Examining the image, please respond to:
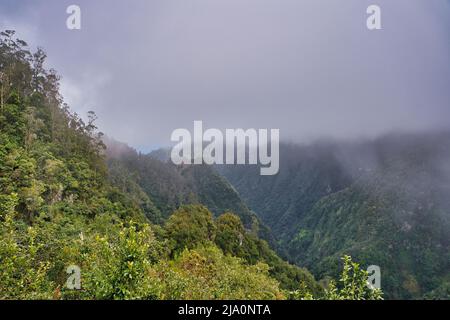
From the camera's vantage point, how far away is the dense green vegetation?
25.1 ft

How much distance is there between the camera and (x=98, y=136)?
170ft

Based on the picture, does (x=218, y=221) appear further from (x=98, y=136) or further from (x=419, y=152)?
(x=419, y=152)

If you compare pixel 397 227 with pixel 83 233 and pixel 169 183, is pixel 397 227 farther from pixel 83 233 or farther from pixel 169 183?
pixel 83 233

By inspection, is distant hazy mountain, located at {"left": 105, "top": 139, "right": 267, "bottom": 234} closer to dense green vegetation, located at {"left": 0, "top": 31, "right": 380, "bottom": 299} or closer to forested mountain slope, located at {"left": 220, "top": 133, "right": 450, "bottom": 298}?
dense green vegetation, located at {"left": 0, "top": 31, "right": 380, "bottom": 299}

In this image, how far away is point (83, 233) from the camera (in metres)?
25.2

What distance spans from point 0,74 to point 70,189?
664 inches

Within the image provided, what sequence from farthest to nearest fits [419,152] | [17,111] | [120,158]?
1. [419,152]
2. [120,158]
3. [17,111]

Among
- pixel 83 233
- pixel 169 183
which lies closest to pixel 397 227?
pixel 169 183

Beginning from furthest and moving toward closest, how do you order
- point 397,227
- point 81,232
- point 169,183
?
point 397,227 < point 169,183 < point 81,232

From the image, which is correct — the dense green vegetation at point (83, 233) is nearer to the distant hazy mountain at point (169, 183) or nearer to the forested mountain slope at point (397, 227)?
the distant hazy mountain at point (169, 183)

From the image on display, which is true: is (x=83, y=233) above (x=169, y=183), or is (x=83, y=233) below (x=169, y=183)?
below
